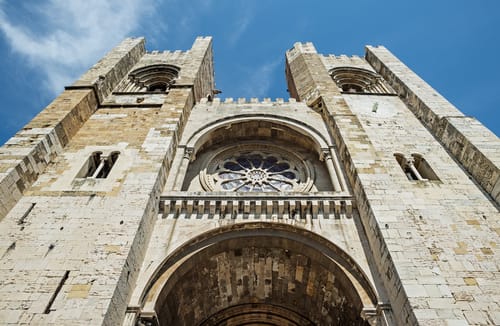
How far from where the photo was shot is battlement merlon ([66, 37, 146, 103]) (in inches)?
408

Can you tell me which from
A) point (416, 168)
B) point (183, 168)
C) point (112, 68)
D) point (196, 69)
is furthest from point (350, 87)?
point (112, 68)

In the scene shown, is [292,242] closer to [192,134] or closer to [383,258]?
[383,258]

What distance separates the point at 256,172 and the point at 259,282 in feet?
10.3

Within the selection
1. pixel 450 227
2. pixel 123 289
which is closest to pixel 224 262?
pixel 123 289

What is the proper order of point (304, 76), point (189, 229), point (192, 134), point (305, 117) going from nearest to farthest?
point (189, 229) → point (192, 134) → point (305, 117) → point (304, 76)

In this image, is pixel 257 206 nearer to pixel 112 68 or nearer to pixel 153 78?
pixel 112 68

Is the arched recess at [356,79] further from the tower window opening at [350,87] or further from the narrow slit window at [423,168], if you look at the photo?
the narrow slit window at [423,168]

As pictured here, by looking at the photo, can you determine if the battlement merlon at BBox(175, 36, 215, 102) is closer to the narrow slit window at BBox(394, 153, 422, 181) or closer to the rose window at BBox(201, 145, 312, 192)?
the rose window at BBox(201, 145, 312, 192)

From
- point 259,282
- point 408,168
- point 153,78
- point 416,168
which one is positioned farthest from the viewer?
point 153,78

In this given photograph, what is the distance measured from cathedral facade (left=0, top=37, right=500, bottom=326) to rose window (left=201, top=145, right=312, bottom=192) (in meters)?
0.05

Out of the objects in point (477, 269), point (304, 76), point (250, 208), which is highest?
point (304, 76)

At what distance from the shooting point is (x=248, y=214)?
6648 millimetres

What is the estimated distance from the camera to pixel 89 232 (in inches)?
215

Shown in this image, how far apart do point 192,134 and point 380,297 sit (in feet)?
20.5
